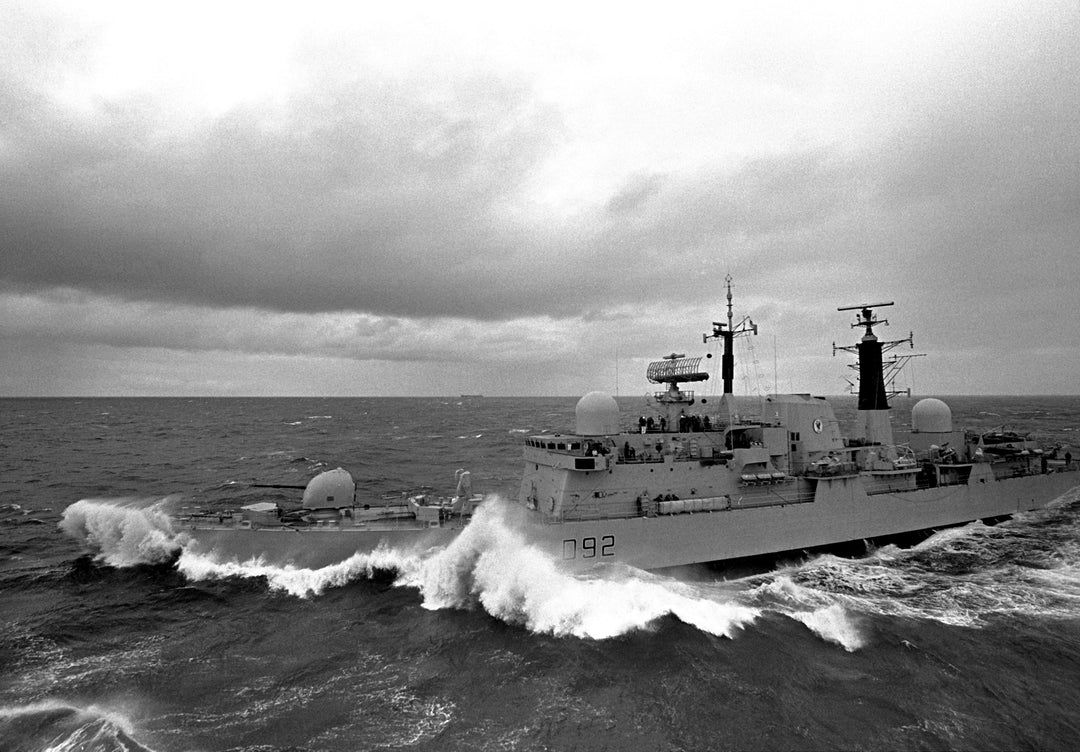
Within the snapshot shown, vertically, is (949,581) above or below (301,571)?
below

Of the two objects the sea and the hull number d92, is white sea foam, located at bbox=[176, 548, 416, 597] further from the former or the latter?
the hull number d92

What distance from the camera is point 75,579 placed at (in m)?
19.4

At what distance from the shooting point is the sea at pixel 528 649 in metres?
10.7

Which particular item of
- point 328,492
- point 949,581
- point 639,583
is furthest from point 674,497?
point 328,492

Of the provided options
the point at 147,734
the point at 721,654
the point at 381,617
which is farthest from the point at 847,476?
the point at 147,734

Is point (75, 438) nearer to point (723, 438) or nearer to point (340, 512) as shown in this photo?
point (340, 512)

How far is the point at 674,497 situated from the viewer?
1959 centimetres

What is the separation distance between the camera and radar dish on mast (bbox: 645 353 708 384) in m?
21.2

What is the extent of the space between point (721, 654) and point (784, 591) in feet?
17.4

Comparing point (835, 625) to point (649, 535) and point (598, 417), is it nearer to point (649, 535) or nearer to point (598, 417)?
point (649, 535)

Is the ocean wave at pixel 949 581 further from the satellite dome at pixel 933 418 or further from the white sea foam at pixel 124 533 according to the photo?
the white sea foam at pixel 124 533

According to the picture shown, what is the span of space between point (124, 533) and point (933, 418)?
37689 mm

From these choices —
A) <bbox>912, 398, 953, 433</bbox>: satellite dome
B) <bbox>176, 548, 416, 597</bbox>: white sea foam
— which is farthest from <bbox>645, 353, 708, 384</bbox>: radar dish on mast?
<bbox>912, 398, 953, 433</bbox>: satellite dome


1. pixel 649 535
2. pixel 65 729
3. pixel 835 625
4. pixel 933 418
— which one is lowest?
pixel 65 729
